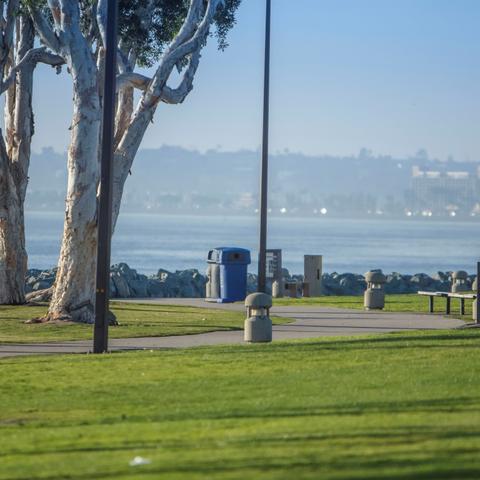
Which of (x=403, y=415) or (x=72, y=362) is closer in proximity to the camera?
(x=403, y=415)

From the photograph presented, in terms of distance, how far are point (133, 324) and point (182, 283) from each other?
22.6 metres

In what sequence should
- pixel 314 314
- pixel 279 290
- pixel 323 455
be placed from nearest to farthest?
pixel 323 455 < pixel 314 314 < pixel 279 290

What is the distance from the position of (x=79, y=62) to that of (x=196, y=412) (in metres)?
15.6

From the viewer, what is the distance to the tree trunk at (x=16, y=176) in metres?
36.4

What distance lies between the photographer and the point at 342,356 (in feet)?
67.2

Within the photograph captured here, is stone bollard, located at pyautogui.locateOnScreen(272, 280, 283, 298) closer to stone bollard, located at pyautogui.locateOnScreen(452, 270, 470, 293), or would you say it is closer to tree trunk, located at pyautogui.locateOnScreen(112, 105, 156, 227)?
stone bollard, located at pyautogui.locateOnScreen(452, 270, 470, 293)

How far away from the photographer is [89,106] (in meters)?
29.7

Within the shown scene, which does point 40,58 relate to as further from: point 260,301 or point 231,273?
point 260,301

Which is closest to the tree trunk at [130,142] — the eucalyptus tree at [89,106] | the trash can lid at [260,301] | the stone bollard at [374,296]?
the eucalyptus tree at [89,106]

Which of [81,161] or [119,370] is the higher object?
[81,161]

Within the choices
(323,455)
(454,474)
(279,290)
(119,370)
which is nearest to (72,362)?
(119,370)

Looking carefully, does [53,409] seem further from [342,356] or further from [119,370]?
[342,356]

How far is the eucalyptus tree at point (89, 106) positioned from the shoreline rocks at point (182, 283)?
11.1 m

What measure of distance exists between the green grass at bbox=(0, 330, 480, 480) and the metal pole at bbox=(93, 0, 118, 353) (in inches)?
38.0
